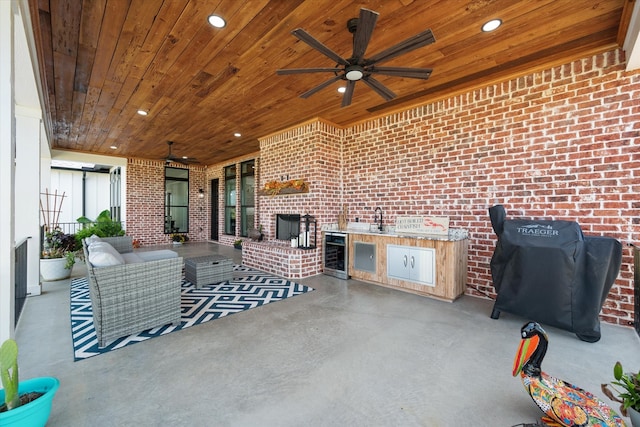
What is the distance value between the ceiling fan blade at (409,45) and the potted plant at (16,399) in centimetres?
295

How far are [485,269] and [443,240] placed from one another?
770mm

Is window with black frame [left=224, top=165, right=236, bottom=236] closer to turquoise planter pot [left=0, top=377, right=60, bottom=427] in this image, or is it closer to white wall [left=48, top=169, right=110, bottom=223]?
white wall [left=48, top=169, right=110, bottom=223]

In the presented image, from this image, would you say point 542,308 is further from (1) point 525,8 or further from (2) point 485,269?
(1) point 525,8

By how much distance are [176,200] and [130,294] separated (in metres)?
7.90

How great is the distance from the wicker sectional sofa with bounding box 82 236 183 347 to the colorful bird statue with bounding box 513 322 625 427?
3.02 m

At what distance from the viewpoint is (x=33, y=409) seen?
1.34 m

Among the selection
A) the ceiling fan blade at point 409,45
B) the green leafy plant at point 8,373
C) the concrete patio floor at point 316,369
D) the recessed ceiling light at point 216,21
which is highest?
the recessed ceiling light at point 216,21

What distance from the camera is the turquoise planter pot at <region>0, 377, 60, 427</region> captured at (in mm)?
1293

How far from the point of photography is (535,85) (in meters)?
3.24

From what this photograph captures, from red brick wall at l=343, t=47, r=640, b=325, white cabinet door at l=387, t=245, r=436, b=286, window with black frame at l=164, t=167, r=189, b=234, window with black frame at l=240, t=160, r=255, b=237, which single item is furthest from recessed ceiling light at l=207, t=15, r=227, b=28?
Result: window with black frame at l=164, t=167, r=189, b=234

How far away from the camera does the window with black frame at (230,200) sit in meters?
8.89

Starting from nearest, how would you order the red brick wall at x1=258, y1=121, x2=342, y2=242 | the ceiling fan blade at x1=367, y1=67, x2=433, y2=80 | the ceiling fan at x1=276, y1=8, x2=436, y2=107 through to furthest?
the ceiling fan at x1=276, y1=8, x2=436, y2=107, the ceiling fan blade at x1=367, y1=67, x2=433, y2=80, the red brick wall at x1=258, y1=121, x2=342, y2=242

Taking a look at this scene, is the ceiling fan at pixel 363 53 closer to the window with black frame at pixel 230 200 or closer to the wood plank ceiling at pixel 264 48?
the wood plank ceiling at pixel 264 48

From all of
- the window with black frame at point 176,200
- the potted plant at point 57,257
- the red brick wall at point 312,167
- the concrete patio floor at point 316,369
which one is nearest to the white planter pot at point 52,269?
the potted plant at point 57,257
